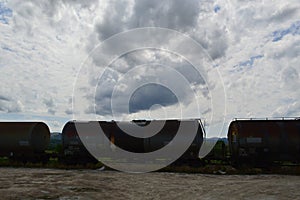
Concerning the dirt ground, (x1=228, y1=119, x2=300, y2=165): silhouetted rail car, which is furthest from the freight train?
the dirt ground

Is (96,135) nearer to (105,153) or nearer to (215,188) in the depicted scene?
(105,153)

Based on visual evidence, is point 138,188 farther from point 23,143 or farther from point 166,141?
point 23,143

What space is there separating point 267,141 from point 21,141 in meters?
20.6

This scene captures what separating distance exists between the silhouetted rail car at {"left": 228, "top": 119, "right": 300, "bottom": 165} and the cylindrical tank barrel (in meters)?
17.5

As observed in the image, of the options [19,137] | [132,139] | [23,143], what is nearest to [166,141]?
[132,139]

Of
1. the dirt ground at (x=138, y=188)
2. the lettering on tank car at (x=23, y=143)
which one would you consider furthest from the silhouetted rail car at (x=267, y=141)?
the lettering on tank car at (x=23, y=143)

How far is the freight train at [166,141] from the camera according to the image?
2062 centimetres

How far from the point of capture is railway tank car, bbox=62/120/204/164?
22.5 meters

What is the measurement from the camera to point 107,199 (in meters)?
12.1

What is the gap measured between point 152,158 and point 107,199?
36.5 ft

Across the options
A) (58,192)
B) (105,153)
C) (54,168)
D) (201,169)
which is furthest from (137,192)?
(54,168)

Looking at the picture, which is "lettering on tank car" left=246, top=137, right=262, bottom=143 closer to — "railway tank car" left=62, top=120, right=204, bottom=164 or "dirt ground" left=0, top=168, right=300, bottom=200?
"railway tank car" left=62, top=120, right=204, bottom=164

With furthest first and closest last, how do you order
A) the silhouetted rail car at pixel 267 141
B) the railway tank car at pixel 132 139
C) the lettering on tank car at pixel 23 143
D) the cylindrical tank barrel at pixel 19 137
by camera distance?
the cylindrical tank barrel at pixel 19 137 < the lettering on tank car at pixel 23 143 < the railway tank car at pixel 132 139 < the silhouetted rail car at pixel 267 141

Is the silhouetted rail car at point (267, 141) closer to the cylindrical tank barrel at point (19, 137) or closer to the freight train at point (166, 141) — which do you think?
the freight train at point (166, 141)
